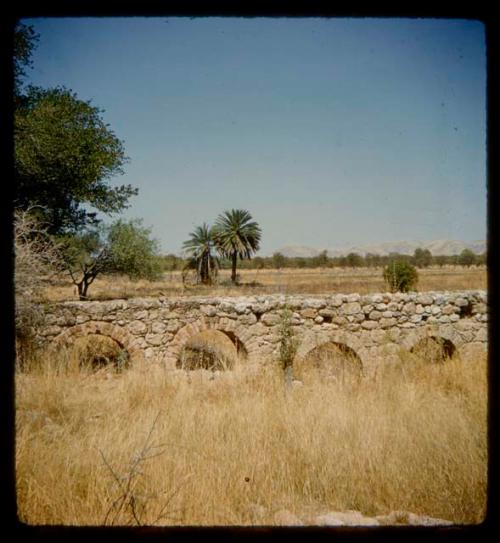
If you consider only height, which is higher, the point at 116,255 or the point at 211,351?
the point at 116,255

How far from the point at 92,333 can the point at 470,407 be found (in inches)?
302

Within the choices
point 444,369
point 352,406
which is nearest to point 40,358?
point 352,406

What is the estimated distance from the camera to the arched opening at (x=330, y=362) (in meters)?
8.47

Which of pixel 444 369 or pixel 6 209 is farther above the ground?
pixel 6 209

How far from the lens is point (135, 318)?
30.0ft

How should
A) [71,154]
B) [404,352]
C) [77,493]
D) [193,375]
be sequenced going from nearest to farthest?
[77,493]
[193,375]
[404,352]
[71,154]

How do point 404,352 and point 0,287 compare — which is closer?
point 0,287

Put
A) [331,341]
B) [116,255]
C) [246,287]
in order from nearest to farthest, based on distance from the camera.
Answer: [331,341] → [116,255] → [246,287]

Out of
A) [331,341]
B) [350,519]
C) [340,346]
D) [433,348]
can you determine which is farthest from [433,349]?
[350,519]

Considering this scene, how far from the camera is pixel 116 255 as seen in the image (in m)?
19.3

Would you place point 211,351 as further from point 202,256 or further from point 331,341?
point 202,256

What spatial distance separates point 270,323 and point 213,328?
139 centimetres

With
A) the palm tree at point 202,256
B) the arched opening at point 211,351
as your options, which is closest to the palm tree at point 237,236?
the palm tree at point 202,256
